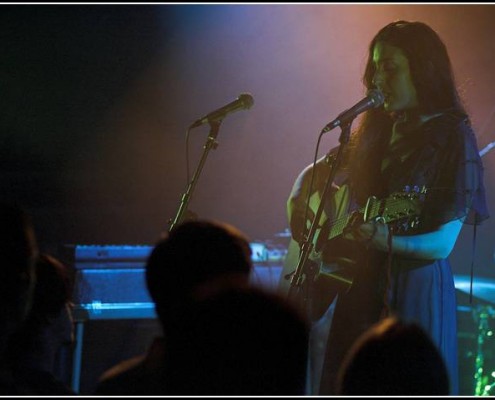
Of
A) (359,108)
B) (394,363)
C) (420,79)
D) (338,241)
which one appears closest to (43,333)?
(394,363)

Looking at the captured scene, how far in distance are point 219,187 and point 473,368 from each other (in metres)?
2.77

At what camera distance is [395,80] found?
10.5 feet

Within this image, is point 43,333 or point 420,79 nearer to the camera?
point 43,333

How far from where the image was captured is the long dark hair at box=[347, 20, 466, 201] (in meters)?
3.14

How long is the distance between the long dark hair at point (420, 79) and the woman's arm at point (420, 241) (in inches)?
12.7

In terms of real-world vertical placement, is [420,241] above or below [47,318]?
above

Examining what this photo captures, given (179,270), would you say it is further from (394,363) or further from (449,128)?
(449,128)

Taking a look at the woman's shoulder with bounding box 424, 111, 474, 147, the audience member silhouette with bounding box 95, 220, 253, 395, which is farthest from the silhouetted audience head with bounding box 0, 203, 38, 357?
the woman's shoulder with bounding box 424, 111, 474, 147

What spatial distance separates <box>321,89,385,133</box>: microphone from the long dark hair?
9.7 inches

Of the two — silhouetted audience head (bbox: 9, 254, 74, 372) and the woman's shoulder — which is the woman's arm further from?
silhouetted audience head (bbox: 9, 254, 74, 372)

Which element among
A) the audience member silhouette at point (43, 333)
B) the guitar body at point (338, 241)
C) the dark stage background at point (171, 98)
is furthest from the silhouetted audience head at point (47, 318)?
the dark stage background at point (171, 98)

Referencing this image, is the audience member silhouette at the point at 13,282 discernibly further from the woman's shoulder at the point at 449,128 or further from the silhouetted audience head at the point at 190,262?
the woman's shoulder at the point at 449,128

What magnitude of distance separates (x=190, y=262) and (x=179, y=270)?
0.11ft

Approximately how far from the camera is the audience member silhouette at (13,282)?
75.8 inches
